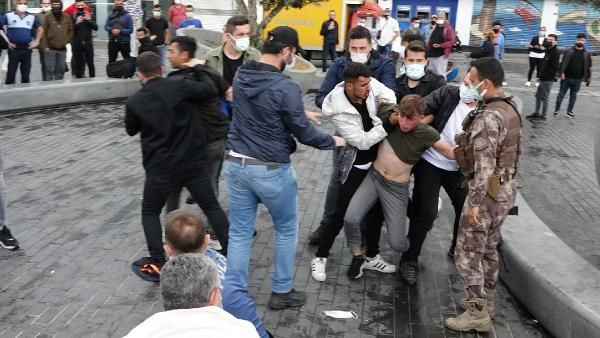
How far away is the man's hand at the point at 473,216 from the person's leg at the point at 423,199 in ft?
2.71

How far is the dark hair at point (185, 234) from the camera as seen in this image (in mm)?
3018

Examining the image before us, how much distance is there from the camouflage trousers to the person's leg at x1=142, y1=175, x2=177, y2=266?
2.13 metres

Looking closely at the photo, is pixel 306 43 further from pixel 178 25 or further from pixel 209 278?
pixel 209 278

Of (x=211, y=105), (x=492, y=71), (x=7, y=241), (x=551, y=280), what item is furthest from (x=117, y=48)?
(x=551, y=280)

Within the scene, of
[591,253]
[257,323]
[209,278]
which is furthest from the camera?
[591,253]

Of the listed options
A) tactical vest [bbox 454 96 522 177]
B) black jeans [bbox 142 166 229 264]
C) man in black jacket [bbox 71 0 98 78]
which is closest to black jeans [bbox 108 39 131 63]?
man in black jacket [bbox 71 0 98 78]

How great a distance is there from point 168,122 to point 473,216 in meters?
2.20

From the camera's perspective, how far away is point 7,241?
5434mm

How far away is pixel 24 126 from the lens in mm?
9766

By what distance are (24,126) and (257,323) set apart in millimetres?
7843

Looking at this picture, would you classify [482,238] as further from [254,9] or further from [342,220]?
[254,9]

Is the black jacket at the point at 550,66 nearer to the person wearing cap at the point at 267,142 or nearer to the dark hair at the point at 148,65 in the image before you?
the person wearing cap at the point at 267,142

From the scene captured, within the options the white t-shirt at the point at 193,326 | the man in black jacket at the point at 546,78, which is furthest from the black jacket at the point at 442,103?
the man in black jacket at the point at 546,78

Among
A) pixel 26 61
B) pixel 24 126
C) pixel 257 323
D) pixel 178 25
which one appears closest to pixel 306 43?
pixel 178 25
